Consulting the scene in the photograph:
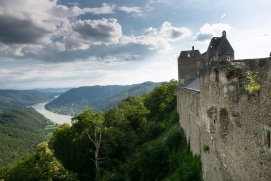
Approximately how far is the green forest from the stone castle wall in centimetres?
659

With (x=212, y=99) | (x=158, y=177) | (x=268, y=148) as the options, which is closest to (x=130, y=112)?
(x=158, y=177)

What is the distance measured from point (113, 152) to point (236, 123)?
34012mm

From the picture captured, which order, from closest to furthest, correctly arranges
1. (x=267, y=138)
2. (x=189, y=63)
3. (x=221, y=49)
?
(x=267, y=138) < (x=221, y=49) < (x=189, y=63)

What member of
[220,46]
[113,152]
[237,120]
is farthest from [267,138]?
[113,152]

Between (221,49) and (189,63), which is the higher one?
(221,49)

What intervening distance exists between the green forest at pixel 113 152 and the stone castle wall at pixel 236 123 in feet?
21.6

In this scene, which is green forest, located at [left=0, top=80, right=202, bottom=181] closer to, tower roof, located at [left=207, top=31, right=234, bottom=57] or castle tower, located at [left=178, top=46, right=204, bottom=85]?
castle tower, located at [left=178, top=46, right=204, bottom=85]

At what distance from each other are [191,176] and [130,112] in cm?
3720

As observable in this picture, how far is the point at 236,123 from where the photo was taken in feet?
32.4

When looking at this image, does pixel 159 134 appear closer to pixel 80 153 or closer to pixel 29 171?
pixel 80 153

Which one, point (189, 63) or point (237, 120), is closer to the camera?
point (237, 120)

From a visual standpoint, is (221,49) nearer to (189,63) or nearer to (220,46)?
(220,46)

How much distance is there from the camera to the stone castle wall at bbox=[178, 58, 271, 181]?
24.5 feet

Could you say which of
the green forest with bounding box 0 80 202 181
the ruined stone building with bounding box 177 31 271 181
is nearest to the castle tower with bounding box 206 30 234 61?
the green forest with bounding box 0 80 202 181
